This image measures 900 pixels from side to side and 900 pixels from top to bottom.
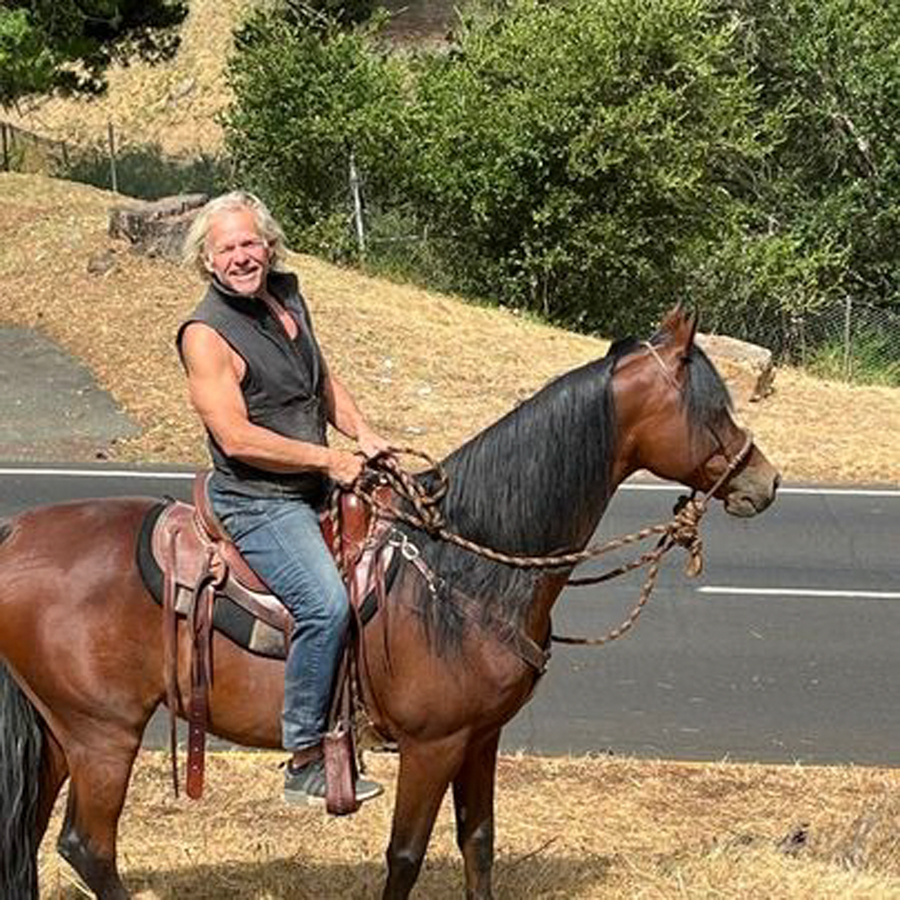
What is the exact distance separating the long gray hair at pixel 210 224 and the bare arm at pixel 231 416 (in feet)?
0.78

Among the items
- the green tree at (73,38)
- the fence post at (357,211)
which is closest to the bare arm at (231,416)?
the fence post at (357,211)

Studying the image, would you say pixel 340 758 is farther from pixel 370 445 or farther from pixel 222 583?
pixel 370 445

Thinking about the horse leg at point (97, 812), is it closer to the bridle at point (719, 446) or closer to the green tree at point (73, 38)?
the bridle at point (719, 446)

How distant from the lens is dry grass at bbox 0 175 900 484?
15914mm

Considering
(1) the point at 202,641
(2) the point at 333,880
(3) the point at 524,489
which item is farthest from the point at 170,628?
(2) the point at 333,880

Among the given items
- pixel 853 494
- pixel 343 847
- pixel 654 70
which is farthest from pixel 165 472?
pixel 654 70

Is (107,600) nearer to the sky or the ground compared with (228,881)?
nearer to the sky

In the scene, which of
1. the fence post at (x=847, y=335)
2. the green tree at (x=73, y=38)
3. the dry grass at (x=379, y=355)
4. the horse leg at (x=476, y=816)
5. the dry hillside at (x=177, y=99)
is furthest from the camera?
the dry hillside at (x=177, y=99)

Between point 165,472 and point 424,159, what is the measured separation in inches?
380

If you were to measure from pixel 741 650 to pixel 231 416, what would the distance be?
5817mm

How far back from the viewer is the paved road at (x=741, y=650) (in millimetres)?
8352

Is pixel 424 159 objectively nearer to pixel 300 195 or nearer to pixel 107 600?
pixel 300 195

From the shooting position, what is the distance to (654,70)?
880 inches

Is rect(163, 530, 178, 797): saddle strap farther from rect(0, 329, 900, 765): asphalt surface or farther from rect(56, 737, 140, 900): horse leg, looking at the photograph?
rect(0, 329, 900, 765): asphalt surface
